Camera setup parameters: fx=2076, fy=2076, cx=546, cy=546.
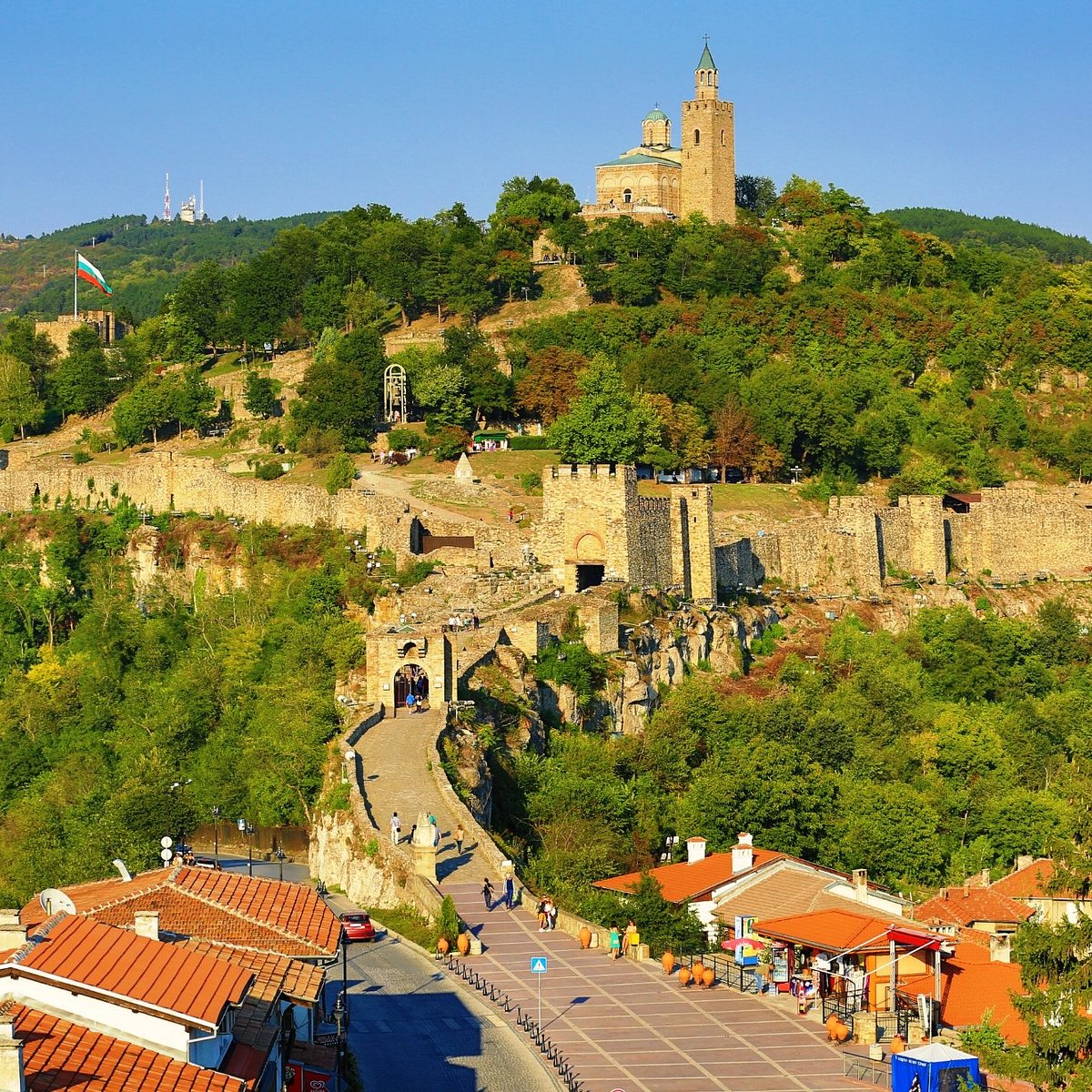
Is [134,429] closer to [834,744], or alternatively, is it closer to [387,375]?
[387,375]

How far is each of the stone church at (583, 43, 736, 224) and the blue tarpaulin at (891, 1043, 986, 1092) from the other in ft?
194

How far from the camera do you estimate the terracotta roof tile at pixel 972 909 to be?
2486 centimetres

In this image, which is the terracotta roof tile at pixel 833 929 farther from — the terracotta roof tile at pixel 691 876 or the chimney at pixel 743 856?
the chimney at pixel 743 856

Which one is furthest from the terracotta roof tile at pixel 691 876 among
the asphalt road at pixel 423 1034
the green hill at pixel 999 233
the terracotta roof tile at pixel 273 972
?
the green hill at pixel 999 233

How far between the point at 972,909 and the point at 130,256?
156 metres

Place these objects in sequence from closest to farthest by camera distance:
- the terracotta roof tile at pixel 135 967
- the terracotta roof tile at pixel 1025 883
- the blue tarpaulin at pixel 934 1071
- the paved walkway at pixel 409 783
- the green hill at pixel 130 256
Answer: the terracotta roof tile at pixel 135 967
the blue tarpaulin at pixel 934 1071
the paved walkway at pixel 409 783
the terracotta roof tile at pixel 1025 883
the green hill at pixel 130 256

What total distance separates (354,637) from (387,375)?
20722mm

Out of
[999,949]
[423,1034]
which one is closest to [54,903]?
[423,1034]

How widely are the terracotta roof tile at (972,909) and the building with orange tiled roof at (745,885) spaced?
699 mm

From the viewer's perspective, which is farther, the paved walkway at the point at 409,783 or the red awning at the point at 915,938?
the paved walkway at the point at 409,783

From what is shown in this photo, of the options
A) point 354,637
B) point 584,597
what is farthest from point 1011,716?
point 354,637

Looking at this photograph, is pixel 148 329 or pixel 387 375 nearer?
pixel 387 375

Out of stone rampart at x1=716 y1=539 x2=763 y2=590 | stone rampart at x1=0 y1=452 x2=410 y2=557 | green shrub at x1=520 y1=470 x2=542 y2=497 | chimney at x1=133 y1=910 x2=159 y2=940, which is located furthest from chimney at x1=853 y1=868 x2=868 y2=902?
green shrub at x1=520 y1=470 x2=542 y2=497

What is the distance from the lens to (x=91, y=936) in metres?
13.4
